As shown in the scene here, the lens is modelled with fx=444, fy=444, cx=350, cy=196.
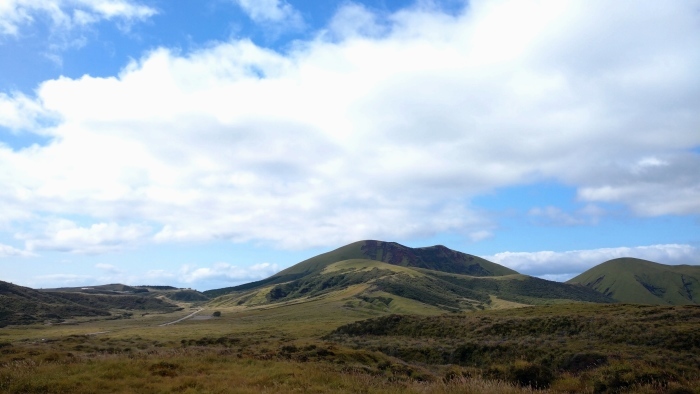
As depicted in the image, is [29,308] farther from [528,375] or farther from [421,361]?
[528,375]

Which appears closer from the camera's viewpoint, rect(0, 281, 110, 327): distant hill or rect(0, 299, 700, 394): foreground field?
rect(0, 299, 700, 394): foreground field

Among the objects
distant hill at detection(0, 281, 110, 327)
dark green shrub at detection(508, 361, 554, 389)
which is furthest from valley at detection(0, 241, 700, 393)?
distant hill at detection(0, 281, 110, 327)

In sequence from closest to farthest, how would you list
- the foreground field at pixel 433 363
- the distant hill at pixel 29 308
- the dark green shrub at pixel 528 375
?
the foreground field at pixel 433 363
the dark green shrub at pixel 528 375
the distant hill at pixel 29 308

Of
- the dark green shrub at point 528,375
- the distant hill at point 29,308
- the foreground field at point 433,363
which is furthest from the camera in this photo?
the distant hill at point 29,308

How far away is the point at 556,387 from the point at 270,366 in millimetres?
12057

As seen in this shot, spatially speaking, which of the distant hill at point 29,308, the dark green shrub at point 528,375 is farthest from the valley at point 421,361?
the distant hill at point 29,308

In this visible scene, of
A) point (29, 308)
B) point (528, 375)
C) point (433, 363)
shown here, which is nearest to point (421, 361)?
point (433, 363)

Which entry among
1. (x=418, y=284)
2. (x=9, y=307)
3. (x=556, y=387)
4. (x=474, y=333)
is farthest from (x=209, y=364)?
(x=418, y=284)

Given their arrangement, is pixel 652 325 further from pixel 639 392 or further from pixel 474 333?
pixel 639 392

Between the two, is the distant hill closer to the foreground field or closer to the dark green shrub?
the foreground field

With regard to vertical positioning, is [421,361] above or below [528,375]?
below

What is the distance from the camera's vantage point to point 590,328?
41438 mm

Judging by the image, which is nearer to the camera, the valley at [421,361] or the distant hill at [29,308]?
the valley at [421,361]

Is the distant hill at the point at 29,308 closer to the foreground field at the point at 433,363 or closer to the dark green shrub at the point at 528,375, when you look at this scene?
the foreground field at the point at 433,363
